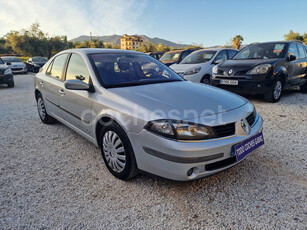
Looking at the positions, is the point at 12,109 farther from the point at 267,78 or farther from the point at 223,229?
the point at 267,78

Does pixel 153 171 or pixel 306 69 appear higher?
pixel 306 69

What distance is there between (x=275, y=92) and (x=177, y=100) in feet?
14.2

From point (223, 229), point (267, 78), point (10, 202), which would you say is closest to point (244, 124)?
point (223, 229)

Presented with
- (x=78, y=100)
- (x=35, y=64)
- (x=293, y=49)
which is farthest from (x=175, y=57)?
(x=35, y=64)

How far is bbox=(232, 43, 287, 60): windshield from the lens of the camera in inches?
224

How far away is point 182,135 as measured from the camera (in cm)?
186

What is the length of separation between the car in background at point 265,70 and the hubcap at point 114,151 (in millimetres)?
4111

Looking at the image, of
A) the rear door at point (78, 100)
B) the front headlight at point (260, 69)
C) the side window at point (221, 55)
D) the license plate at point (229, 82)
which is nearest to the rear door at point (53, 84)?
the rear door at point (78, 100)

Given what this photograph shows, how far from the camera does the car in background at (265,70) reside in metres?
5.19

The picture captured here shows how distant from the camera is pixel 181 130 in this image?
1.87 m

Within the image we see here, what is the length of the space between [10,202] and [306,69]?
7.79 metres

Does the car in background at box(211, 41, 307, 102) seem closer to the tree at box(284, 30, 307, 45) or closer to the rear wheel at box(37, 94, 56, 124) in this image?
the rear wheel at box(37, 94, 56, 124)

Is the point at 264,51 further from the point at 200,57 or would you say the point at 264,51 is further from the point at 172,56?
the point at 172,56

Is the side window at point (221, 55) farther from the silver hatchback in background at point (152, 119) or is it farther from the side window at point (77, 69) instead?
the side window at point (77, 69)
